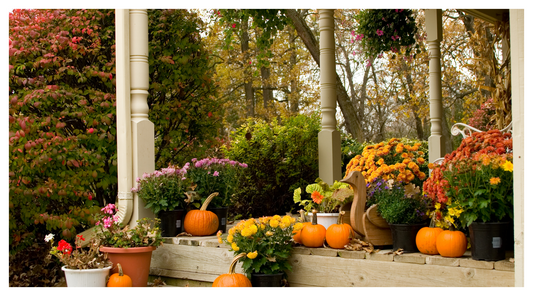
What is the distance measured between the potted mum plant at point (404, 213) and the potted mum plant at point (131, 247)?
1521mm

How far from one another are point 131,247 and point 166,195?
20.8 inches

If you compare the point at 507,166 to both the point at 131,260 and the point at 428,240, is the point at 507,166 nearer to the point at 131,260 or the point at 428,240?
the point at 428,240

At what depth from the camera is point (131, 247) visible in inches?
122

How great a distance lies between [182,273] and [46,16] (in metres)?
2.61

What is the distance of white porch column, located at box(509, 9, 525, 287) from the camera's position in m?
1.88

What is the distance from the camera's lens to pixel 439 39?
211 inches

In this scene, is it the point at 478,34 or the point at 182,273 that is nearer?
the point at 182,273

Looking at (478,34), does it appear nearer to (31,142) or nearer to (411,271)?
(411,271)

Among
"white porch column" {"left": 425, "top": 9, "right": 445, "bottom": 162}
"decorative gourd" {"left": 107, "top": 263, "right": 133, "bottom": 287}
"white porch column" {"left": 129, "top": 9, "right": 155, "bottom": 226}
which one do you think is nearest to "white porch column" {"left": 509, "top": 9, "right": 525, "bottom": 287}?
"decorative gourd" {"left": 107, "top": 263, "right": 133, "bottom": 287}

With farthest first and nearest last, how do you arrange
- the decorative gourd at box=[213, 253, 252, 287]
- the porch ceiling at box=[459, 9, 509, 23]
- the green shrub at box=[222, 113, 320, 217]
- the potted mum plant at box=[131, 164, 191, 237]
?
the green shrub at box=[222, 113, 320, 217]
the porch ceiling at box=[459, 9, 509, 23]
the potted mum plant at box=[131, 164, 191, 237]
the decorative gourd at box=[213, 253, 252, 287]

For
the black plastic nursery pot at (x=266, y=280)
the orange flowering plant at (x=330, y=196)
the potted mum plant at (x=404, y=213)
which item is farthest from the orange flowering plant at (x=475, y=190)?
the black plastic nursery pot at (x=266, y=280)

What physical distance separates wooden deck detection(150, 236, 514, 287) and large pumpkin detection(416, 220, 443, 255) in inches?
1.9

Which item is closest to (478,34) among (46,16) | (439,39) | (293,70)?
(439,39)

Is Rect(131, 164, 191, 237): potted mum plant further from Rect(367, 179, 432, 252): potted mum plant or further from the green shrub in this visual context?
the green shrub
